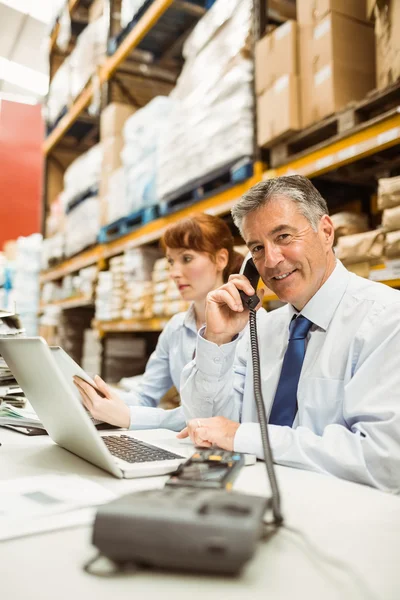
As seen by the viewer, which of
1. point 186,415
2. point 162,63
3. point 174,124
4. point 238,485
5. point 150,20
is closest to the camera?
point 238,485

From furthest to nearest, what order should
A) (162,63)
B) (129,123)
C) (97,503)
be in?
1. (162,63)
2. (129,123)
3. (97,503)

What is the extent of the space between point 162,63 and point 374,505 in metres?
4.16

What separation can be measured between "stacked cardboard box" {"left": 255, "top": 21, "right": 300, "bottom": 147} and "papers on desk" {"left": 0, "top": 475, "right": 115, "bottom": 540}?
1.79 m

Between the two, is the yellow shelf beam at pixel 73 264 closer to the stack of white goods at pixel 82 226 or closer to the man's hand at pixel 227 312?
the stack of white goods at pixel 82 226

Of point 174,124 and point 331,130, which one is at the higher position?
point 174,124

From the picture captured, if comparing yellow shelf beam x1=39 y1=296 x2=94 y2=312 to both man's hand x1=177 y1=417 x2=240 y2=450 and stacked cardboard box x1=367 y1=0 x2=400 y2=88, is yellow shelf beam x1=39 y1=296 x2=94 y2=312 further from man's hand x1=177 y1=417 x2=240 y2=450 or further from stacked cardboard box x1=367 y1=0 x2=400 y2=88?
man's hand x1=177 y1=417 x2=240 y2=450

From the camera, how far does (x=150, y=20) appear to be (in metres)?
3.26

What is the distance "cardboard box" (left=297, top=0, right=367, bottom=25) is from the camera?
2.08 metres

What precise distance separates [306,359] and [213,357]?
0.26m

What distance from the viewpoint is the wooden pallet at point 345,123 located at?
70.7 inches

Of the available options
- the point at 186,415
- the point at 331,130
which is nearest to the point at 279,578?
the point at 186,415

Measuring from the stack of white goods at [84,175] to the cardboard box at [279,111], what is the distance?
223 cm

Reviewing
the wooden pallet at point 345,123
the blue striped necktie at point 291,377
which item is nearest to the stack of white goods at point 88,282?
the wooden pallet at point 345,123

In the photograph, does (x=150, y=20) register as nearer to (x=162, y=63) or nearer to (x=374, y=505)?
(x=162, y=63)
